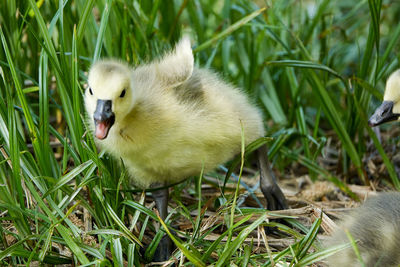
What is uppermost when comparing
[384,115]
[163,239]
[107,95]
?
[107,95]

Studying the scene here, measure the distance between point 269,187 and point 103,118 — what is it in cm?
85

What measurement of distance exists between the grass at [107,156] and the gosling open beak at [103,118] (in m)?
0.22

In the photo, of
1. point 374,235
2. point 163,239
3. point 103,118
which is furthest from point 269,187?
point 103,118

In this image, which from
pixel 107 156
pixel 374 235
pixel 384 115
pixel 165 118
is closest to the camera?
pixel 374 235

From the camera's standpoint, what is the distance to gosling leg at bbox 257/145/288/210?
2441 millimetres

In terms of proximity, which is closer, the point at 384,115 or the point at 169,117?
the point at 169,117

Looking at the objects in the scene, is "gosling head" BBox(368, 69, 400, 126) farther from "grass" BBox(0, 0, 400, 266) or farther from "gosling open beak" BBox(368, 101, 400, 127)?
"grass" BBox(0, 0, 400, 266)

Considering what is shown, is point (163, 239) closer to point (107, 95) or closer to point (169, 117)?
point (169, 117)

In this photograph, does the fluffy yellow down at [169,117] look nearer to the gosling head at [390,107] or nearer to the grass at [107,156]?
the grass at [107,156]

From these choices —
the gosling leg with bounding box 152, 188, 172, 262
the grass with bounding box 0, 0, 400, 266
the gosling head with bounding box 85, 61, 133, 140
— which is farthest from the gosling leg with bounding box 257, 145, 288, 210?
the gosling head with bounding box 85, 61, 133, 140

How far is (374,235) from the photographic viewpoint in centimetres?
183

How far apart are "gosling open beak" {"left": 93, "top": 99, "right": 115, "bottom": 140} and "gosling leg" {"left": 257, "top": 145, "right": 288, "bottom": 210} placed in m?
0.78

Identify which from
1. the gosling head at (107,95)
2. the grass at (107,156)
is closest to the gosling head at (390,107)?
the grass at (107,156)

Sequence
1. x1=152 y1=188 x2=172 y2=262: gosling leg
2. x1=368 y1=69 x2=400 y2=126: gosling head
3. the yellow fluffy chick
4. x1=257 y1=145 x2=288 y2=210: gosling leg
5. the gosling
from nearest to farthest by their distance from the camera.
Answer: the yellow fluffy chick → the gosling → x1=152 y1=188 x2=172 y2=262: gosling leg → x1=368 y1=69 x2=400 y2=126: gosling head → x1=257 y1=145 x2=288 y2=210: gosling leg
